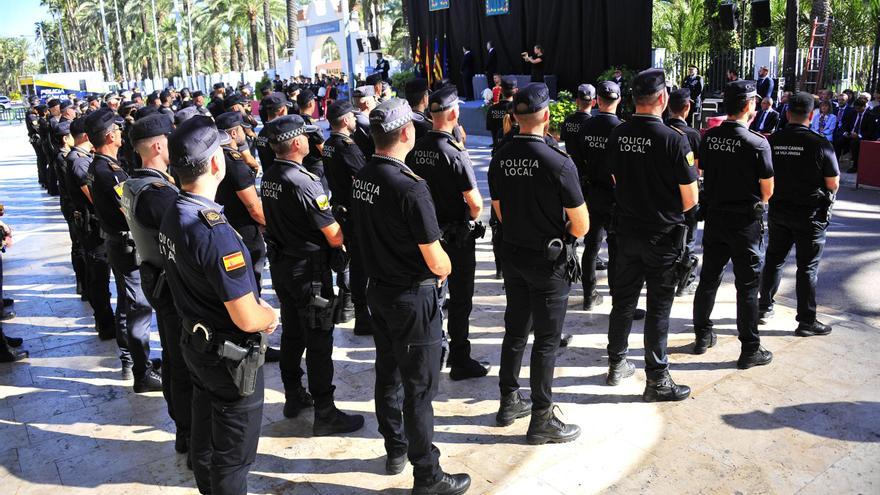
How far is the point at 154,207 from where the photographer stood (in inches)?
149

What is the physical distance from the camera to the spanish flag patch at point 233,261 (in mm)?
2814

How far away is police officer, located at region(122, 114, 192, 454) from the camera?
3793 mm

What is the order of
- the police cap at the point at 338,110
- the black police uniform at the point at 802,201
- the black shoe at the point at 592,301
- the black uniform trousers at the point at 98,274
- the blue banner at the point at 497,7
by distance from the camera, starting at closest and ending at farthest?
the black police uniform at the point at 802,201 < the police cap at the point at 338,110 < the black uniform trousers at the point at 98,274 < the black shoe at the point at 592,301 < the blue banner at the point at 497,7

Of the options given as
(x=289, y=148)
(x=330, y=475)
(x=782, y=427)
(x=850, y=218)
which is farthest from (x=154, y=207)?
(x=850, y=218)

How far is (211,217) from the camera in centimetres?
284

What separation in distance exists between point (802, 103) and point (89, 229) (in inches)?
223

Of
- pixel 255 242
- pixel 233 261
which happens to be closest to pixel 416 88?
pixel 255 242

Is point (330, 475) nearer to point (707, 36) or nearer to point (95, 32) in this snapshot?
point (707, 36)

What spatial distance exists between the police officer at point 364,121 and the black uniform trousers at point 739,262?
3142mm

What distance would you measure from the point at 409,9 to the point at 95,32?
55.5m

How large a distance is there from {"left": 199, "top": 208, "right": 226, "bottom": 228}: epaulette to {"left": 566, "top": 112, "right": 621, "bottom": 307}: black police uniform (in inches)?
143

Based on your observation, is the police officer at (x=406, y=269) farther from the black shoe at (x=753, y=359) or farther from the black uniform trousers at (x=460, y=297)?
the black shoe at (x=753, y=359)

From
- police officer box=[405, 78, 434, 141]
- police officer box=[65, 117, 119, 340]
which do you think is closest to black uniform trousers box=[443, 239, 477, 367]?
police officer box=[405, 78, 434, 141]

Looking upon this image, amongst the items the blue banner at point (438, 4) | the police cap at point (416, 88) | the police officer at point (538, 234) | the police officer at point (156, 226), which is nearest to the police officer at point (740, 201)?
the police officer at point (538, 234)
